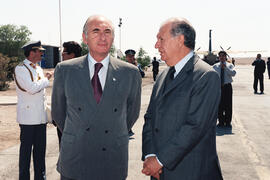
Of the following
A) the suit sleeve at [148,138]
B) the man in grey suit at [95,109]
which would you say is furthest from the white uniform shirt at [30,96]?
the suit sleeve at [148,138]

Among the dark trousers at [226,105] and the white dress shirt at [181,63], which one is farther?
the dark trousers at [226,105]

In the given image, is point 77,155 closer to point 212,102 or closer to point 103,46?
point 103,46

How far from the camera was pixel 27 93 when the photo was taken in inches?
169

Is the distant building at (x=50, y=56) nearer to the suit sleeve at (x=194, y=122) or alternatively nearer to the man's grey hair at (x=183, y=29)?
the man's grey hair at (x=183, y=29)

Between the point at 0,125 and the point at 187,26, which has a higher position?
the point at 187,26

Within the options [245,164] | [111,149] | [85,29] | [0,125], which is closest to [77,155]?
[111,149]

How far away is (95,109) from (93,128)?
167mm

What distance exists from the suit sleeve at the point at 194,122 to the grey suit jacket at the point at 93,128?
1.62 ft

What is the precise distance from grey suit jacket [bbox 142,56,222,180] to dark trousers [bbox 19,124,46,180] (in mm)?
2172

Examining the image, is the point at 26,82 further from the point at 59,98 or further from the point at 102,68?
the point at 102,68

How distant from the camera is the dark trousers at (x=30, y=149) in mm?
4191

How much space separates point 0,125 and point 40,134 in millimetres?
5624

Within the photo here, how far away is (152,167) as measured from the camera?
2547mm

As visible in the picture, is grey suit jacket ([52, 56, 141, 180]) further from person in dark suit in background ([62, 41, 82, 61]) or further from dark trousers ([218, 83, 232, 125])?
dark trousers ([218, 83, 232, 125])
